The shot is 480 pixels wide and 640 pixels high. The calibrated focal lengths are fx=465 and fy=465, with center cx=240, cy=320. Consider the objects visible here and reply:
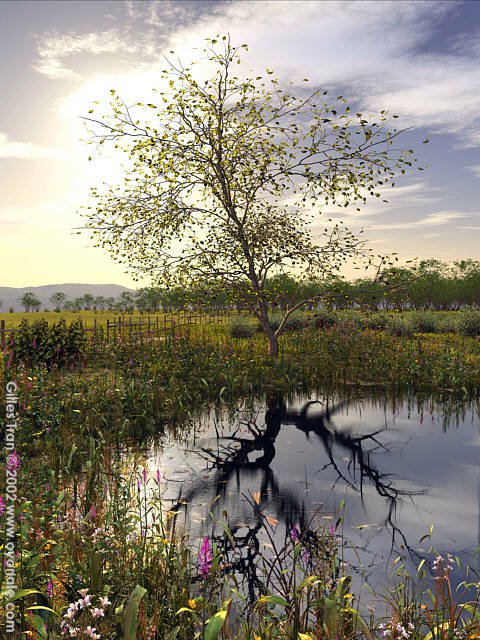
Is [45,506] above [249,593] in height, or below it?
above

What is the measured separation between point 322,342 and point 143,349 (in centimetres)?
749

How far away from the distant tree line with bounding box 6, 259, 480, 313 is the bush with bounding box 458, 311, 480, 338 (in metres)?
3.47

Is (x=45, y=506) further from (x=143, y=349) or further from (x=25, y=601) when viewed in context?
(x=143, y=349)

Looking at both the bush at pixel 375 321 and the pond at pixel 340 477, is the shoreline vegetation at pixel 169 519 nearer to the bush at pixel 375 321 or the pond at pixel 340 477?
the pond at pixel 340 477

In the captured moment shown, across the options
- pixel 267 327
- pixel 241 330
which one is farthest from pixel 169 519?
pixel 241 330

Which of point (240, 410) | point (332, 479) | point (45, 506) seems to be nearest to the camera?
point (45, 506)

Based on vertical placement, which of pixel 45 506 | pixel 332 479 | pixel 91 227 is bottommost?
pixel 332 479

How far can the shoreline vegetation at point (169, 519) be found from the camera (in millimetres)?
3418

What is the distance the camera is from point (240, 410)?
11.2m

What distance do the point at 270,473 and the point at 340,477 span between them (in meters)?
1.09

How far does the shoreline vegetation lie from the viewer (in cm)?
342

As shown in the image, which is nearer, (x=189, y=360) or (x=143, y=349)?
(x=189, y=360)

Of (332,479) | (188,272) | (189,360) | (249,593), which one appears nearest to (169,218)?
(188,272)

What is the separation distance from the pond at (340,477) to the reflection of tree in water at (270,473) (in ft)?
0.06
